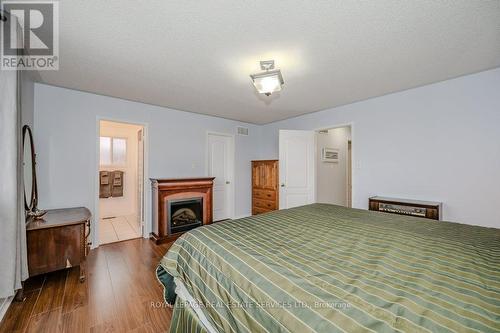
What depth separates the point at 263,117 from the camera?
466 cm

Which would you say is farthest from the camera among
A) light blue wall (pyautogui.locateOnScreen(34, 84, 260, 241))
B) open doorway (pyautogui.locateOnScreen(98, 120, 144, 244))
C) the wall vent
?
the wall vent

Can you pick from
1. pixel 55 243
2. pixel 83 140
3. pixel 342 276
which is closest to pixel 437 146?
pixel 342 276

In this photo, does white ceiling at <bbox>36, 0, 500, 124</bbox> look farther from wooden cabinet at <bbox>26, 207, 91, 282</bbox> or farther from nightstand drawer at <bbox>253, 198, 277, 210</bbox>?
nightstand drawer at <bbox>253, 198, 277, 210</bbox>

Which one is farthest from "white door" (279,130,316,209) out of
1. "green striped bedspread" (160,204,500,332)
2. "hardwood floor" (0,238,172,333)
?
"hardwood floor" (0,238,172,333)

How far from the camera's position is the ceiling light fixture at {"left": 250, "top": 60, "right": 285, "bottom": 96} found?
2023mm

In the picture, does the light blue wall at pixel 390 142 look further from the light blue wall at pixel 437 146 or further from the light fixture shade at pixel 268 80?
the light fixture shade at pixel 268 80

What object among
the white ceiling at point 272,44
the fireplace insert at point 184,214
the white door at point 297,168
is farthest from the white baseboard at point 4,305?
the white door at point 297,168

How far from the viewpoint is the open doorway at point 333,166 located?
4.44m

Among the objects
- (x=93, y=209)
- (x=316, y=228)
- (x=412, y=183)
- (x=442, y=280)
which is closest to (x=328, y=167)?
(x=412, y=183)

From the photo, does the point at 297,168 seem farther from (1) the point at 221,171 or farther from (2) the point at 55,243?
(2) the point at 55,243

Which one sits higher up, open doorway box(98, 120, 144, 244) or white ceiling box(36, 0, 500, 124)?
white ceiling box(36, 0, 500, 124)
